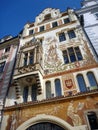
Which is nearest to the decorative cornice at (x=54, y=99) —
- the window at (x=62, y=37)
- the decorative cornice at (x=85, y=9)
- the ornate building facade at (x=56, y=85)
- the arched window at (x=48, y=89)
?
the ornate building facade at (x=56, y=85)

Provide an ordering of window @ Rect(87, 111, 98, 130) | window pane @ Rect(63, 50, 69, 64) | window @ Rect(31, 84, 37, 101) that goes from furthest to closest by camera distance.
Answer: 1. window pane @ Rect(63, 50, 69, 64)
2. window @ Rect(31, 84, 37, 101)
3. window @ Rect(87, 111, 98, 130)

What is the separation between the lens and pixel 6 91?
13.6 m

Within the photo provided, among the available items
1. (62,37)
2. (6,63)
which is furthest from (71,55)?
(6,63)

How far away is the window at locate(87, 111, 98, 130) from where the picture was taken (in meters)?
9.04

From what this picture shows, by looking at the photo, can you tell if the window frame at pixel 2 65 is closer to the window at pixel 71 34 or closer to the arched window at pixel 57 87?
the arched window at pixel 57 87

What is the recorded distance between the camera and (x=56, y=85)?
12781 millimetres

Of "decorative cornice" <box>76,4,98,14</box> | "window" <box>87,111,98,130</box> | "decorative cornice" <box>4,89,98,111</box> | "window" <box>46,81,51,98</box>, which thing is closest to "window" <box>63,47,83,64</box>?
"window" <box>46,81,51,98</box>

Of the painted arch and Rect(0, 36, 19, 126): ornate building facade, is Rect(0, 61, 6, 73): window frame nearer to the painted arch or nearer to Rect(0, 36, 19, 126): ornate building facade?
Rect(0, 36, 19, 126): ornate building facade

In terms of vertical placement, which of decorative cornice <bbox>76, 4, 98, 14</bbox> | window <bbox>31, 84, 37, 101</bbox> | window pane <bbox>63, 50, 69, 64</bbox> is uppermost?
decorative cornice <bbox>76, 4, 98, 14</bbox>

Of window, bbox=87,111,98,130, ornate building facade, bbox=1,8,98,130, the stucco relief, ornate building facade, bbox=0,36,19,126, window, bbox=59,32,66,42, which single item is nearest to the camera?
window, bbox=87,111,98,130

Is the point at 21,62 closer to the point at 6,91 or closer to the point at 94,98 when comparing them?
the point at 6,91

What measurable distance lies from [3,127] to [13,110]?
136 cm

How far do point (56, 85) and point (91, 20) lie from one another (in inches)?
379

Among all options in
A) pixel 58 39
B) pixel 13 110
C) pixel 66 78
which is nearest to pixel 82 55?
pixel 66 78
